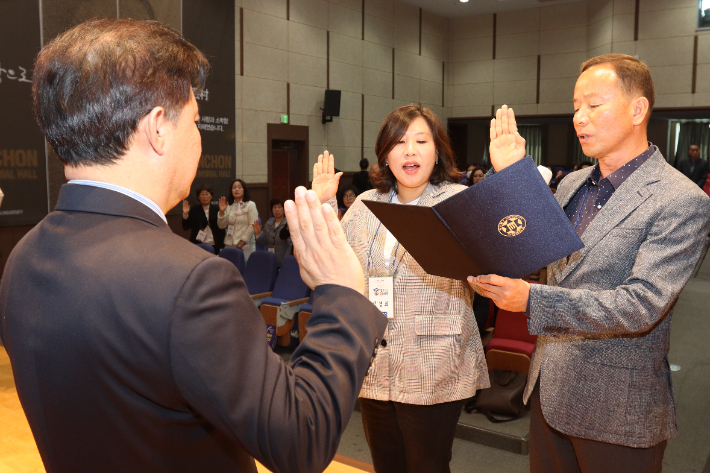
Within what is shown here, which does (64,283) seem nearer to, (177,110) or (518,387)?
(177,110)

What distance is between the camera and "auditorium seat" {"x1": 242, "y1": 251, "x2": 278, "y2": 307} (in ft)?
18.4

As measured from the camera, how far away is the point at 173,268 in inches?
27.3

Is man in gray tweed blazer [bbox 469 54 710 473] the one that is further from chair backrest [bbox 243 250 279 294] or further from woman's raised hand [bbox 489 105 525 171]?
chair backrest [bbox 243 250 279 294]

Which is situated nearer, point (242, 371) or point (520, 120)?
point (242, 371)

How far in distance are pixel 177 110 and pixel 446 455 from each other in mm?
1627

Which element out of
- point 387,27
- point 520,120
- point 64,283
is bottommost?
point 64,283

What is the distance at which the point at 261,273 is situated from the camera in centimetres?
567

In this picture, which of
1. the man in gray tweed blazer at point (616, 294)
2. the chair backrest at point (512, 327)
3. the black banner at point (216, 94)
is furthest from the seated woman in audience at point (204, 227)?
the man in gray tweed blazer at point (616, 294)

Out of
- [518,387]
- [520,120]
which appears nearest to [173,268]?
[518,387]

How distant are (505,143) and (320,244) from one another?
1213 mm

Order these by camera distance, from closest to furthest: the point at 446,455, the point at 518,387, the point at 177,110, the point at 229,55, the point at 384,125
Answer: the point at 177,110 → the point at 446,455 → the point at 384,125 → the point at 518,387 → the point at 229,55

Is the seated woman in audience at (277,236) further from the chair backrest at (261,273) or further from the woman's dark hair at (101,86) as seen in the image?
the woman's dark hair at (101,86)

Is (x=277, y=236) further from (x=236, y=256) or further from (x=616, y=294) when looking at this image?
(x=616, y=294)

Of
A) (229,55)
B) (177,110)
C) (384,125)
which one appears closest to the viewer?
(177,110)
